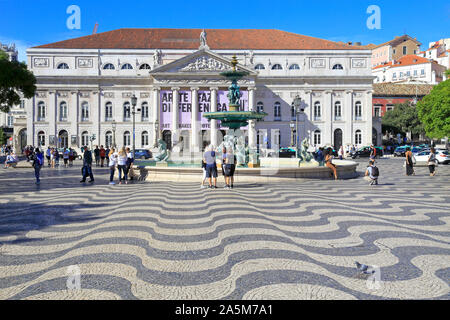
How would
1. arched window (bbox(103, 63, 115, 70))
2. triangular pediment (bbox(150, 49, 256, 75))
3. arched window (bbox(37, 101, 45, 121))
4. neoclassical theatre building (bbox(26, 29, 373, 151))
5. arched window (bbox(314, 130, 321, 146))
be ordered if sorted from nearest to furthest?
triangular pediment (bbox(150, 49, 256, 75)), neoclassical theatre building (bbox(26, 29, 373, 151)), arched window (bbox(37, 101, 45, 121)), arched window (bbox(103, 63, 115, 70)), arched window (bbox(314, 130, 321, 146))

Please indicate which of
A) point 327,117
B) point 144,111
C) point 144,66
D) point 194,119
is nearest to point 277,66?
point 327,117

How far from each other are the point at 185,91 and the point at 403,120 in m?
35.2

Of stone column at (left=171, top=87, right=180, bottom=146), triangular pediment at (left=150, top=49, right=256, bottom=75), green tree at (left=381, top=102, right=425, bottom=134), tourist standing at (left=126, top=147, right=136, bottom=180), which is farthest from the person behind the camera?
green tree at (left=381, top=102, right=425, bottom=134)

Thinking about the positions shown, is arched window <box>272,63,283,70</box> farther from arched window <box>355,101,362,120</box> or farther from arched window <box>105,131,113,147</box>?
arched window <box>105,131,113,147</box>

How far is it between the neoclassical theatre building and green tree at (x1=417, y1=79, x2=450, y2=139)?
16.8 meters

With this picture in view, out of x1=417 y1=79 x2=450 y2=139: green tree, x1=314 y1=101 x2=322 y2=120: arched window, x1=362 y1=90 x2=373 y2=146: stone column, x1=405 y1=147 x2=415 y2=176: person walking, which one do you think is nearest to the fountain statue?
x1=405 y1=147 x2=415 y2=176: person walking

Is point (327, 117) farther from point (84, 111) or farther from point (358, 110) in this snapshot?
point (84, 111)

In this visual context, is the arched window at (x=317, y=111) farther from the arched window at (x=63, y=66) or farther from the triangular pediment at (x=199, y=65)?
the arched window at (x=63, y=66)

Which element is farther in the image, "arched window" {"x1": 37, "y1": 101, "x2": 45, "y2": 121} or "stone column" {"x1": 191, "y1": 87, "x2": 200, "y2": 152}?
"arched window" {"x1": 37, "y1": 101, "x2": 45, "y2": 121}

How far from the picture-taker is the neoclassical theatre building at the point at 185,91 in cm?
4756

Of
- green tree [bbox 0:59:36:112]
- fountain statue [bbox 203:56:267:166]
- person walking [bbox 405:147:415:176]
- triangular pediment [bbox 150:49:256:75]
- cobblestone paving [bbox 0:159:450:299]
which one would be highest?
triangular pediment [bbox 150:49:256:75]

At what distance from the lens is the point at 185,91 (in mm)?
47750

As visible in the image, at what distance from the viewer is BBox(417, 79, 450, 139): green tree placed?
3139 cm
